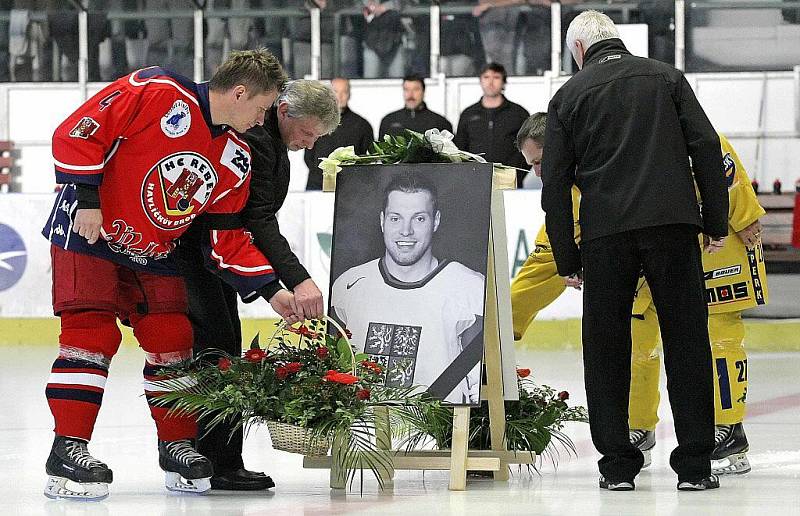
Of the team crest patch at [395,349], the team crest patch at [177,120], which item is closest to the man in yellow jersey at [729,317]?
the team crest patch at [395,349]

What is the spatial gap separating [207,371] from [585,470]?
1.29m

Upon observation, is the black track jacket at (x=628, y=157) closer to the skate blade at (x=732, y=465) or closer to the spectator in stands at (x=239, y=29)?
the skate blade at (x=732, y=465)

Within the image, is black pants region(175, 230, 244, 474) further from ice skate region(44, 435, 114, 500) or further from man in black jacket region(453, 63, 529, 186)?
man in black jacket region(453, 63, 529, 186)

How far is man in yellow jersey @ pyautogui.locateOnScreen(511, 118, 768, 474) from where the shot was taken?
4293mm

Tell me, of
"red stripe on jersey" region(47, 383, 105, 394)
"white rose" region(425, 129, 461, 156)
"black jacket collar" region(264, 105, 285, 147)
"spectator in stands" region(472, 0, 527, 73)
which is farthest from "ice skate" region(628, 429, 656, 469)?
"spectator in stands" region(472, 0, 527, 73)

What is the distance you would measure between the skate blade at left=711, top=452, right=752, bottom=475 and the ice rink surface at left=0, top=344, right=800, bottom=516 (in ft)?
0.12

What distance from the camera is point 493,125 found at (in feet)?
31.3

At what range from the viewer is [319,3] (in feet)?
40.2

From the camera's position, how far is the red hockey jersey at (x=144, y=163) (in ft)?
11.7

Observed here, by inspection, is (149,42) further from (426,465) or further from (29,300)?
(426,465)

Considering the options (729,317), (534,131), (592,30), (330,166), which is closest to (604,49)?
(592,30)

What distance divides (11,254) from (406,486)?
19.0 feet

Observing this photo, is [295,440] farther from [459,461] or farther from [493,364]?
[493,364]

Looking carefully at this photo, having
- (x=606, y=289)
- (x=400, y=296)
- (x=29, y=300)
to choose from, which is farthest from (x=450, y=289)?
(x=29, y=300)
